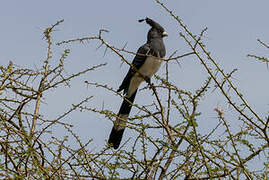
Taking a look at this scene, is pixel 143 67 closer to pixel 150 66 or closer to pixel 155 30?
pixel 150 66

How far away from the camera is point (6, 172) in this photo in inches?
107

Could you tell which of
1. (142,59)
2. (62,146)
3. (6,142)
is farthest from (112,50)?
(142,59)

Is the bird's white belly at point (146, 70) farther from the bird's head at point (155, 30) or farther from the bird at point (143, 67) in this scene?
the bird's head at point (155, 30)

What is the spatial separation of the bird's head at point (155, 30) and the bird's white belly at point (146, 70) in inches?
27.0

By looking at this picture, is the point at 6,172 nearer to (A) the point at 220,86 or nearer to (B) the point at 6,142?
(B) the point at 6,142

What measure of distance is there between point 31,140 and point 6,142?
0.71 feet

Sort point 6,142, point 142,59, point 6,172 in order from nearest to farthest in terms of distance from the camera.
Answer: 1. point 6,172
2. point 6,142
3. point 142,59

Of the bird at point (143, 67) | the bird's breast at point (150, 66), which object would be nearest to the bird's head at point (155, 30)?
the bird at point (143, 67)

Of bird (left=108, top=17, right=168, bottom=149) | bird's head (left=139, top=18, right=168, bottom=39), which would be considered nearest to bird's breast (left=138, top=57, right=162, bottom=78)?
bird (left=108, top=17, right=168, bottom=149)

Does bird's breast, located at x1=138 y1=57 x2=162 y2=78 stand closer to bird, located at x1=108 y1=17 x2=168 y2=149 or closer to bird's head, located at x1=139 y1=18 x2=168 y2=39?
bird, located at x1=108 y1=17 x2=168 y2=149

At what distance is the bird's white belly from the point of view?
5215 mm

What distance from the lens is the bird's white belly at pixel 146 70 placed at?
205 inches

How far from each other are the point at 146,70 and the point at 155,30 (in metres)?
0.86

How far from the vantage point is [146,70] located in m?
5.28
